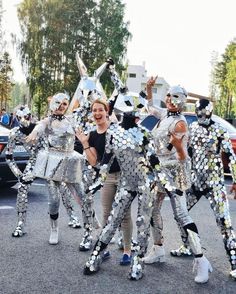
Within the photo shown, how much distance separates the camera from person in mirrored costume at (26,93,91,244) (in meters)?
5.36

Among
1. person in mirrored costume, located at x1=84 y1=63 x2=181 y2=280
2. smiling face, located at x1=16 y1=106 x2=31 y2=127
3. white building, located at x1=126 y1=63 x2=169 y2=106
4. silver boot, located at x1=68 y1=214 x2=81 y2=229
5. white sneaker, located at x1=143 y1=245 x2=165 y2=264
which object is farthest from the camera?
white building, located at x1=126 y1=63 x2=169 y2=106

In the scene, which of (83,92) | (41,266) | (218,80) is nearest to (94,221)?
(41,266)

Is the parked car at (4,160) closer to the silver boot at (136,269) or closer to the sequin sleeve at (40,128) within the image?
the sequin sleeve at (40,128)

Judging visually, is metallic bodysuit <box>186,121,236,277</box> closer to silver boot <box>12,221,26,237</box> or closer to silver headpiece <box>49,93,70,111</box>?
silver headpiece <box>49,93,70,111</box>

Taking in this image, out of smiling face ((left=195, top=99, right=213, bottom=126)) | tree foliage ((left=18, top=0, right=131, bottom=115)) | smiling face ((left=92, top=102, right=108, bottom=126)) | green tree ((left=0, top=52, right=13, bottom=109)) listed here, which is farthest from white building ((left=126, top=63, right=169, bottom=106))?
smiling face ((left=92, top=102, right=108, bottom=126))

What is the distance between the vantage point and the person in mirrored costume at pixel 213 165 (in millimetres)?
4445

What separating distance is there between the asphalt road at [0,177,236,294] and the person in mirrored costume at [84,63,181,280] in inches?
7.7

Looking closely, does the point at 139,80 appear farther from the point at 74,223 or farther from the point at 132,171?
the point at 132,171

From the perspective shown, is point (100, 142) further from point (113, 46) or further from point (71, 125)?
point (113, 46)

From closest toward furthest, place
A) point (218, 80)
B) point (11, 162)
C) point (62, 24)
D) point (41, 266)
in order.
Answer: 1. point (41, 266)
2. point (11, 162)
3. point (62, 24)
4. point (218, 80)

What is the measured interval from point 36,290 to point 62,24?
Answer: 110ft

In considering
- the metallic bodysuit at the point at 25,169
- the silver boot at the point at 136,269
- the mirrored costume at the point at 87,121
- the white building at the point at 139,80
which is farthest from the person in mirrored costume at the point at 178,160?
the white building at the point at 139,80

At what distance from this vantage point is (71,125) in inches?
216

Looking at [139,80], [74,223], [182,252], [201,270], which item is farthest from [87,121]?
[139,80]
